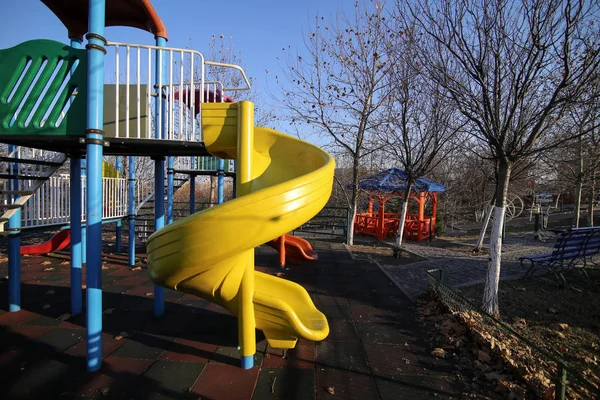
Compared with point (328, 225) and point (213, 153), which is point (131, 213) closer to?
point (213, 153)

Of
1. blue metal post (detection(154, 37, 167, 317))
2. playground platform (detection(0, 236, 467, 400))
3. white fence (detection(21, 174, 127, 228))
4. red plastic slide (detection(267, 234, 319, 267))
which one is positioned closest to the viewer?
playground platform (detection(0, 236, 467, 400))

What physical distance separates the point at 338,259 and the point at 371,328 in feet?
15.1

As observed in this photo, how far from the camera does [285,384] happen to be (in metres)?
3.10

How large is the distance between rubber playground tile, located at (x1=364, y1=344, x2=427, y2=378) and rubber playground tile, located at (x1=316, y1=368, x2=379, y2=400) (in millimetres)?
220

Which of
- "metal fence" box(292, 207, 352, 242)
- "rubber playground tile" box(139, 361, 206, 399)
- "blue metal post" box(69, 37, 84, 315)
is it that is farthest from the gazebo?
"rubber playground tile" box(139, 361, 206, 399)

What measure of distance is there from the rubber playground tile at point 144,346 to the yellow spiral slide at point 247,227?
42.4 inches

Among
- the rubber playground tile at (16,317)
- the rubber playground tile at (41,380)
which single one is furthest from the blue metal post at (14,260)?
the rubber playground tile at (41,380)

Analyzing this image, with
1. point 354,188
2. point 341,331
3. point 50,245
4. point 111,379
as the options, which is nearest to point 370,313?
point 341,331

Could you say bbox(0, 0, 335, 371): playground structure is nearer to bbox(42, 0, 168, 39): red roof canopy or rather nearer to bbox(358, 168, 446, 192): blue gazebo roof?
bbox(42, 0, 168, 39): red roof canopy

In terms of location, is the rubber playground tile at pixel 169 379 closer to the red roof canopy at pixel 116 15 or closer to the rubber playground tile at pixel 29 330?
the rubber playground tile at pixel 29 330

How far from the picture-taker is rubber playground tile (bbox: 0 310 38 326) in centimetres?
439

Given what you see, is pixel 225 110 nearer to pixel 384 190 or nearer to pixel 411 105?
pixel 411 105

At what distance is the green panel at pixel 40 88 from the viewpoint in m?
3.26

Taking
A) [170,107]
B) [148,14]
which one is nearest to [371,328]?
[170,107]
